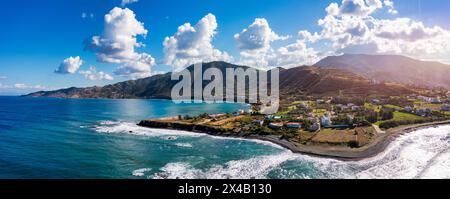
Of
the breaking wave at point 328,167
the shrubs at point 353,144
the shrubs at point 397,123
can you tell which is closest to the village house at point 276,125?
the breaking wave at point 328,167

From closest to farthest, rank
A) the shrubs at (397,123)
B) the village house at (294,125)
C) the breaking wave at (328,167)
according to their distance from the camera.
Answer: the breaking wave at (328,167), the shrubs at (397,123), the village house at (294,125)

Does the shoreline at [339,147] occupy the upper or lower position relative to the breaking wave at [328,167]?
upper

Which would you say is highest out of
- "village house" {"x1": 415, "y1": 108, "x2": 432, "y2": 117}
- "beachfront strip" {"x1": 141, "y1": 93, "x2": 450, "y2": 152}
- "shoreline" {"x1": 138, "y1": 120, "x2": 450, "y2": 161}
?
"village house" {"x1": 415, "y1": 108, "x2": 432, "y2": 117}

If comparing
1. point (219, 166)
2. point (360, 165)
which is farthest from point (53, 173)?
point (360, 165)

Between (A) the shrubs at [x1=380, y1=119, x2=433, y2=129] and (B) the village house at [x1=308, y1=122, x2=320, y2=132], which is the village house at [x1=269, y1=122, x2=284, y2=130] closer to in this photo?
(B) the village house at [x1=308, y1=122, x2=320, y2=132]

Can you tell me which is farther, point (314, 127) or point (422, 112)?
point (422, 112)

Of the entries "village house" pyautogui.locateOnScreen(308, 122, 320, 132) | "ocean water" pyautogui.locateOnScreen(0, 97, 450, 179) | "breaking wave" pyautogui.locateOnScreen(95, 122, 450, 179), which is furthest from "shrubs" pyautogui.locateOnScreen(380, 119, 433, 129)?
"breaking wave" pyautogui.locateOnScreen(95, 122, 450, 179)

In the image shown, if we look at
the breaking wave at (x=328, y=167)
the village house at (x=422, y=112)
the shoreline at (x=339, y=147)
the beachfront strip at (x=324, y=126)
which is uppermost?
the village house at (x=422, y=112)

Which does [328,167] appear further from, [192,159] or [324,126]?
[324,126]

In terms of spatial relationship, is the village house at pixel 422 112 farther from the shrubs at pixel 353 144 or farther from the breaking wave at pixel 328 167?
the shrubs at pixel 353 144

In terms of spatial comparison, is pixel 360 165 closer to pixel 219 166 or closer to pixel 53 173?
pixel 219 166

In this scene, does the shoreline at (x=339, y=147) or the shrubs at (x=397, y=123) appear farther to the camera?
the shrubs at (x=397, y=123)

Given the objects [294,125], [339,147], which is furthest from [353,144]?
[294,125]
